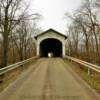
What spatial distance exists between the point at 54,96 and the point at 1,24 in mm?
20051

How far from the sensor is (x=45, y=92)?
9.91 meters

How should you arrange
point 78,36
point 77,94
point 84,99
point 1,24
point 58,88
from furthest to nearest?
1. point 78,36
2. point 1,24
3. point 58,88
4. point 77,94
5. point 84,99

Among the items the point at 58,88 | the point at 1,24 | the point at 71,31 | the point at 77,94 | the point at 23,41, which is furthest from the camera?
the point at 71,31

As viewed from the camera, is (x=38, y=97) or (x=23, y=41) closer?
(x=38, y=97)

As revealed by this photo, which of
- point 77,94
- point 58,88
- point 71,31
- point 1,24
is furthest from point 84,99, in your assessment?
point 71,31

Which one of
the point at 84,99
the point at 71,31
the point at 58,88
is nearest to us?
the point at 84,99

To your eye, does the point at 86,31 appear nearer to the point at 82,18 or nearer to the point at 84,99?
the point at 82,18

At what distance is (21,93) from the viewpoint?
9.77 metres

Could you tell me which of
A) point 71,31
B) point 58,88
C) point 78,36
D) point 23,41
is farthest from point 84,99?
point 71,31

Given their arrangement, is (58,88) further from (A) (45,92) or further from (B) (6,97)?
(B) (6,97)

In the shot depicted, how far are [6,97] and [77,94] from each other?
102 inches

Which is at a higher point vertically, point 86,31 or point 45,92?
point 86,31

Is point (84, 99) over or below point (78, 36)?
below

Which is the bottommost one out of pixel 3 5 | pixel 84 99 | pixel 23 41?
pixel 84 99
